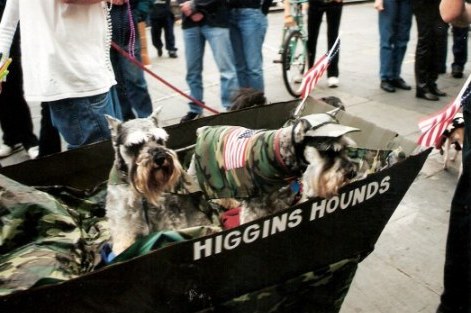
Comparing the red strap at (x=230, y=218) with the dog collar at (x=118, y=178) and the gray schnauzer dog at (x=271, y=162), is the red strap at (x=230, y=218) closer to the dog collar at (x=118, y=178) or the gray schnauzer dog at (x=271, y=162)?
the gray schnauzer dog at (x=271, y=162)

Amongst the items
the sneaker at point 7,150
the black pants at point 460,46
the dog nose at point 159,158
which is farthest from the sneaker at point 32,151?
the black pants at point 460,46

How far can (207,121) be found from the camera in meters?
2.73

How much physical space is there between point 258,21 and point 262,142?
8.90 ft

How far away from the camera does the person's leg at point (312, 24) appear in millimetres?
6139

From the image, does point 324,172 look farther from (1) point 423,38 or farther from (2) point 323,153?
(1) point 423,38

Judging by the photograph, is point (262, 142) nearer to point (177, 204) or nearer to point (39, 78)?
point (177, 204)

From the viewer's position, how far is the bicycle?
6301 millimetres

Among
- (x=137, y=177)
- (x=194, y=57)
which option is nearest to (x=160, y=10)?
(x=194, y=57)

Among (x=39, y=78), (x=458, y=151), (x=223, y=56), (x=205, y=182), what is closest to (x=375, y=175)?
(x=205, y=182)

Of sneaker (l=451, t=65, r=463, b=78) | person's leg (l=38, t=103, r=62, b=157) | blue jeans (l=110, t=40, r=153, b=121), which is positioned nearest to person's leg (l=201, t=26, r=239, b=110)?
blue jeans (l=110, t=40, r=153, b=121)

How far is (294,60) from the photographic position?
6.59m

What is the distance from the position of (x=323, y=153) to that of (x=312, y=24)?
15.1 ft

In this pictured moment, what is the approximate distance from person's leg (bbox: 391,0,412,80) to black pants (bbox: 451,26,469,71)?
1.02 m

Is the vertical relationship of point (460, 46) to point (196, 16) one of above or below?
below
